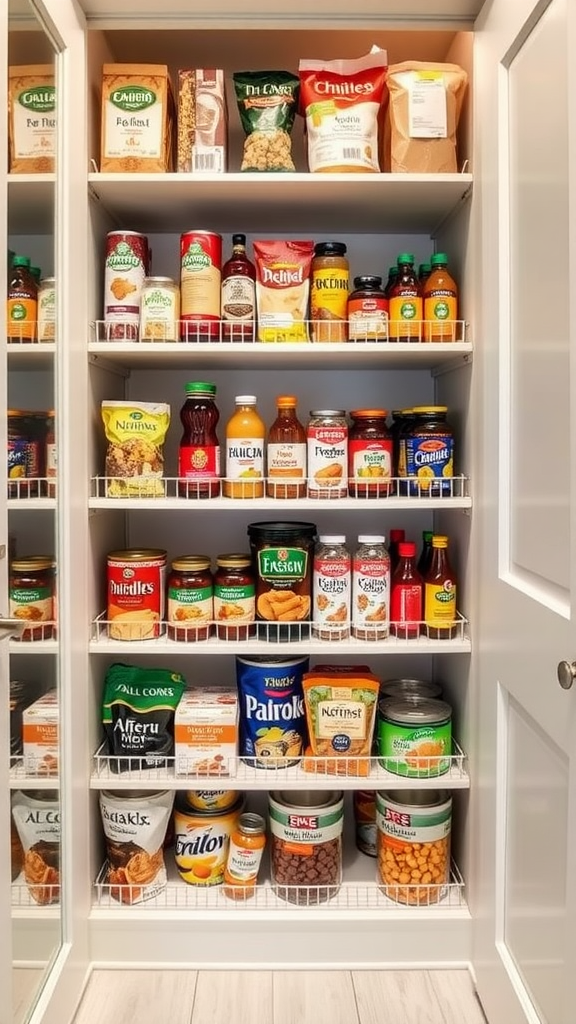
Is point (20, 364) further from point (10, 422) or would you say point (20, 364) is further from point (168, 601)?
point (168, 601)

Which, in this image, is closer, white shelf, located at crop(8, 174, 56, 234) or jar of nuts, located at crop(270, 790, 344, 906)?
white shelf, located at crop(8, 174, 56, 234)

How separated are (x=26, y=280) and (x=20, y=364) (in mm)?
190

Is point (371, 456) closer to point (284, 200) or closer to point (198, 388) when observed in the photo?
point (198, 388)

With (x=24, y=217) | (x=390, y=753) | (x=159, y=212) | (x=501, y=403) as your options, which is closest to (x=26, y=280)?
(x=24, y=217)

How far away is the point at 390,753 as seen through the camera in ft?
5.81

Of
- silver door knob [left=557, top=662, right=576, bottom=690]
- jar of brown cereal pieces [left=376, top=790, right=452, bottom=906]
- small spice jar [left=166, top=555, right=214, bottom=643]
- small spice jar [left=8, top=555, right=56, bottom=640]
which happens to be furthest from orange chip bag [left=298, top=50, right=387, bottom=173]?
jar of brown cereal pieces [left=376, top=790, right=452, bottom=906]

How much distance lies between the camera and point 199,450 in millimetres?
1729

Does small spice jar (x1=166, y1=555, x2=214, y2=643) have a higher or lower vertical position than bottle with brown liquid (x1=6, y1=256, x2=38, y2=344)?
lower

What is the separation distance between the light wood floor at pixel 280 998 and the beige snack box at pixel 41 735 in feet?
1.83

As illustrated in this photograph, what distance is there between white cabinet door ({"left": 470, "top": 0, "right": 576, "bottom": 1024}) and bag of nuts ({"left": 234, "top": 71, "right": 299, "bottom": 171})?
1.32 ft

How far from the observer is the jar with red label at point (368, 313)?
1.70 meters

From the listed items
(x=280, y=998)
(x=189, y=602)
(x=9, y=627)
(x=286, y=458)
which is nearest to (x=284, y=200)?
(x=286, y=458)

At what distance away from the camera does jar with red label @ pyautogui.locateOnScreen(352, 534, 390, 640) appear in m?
Result: 1.74

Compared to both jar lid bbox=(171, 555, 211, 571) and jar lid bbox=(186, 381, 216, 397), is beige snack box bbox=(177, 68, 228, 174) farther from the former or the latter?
jar lid bbox=(171, 555, 211, 571)
